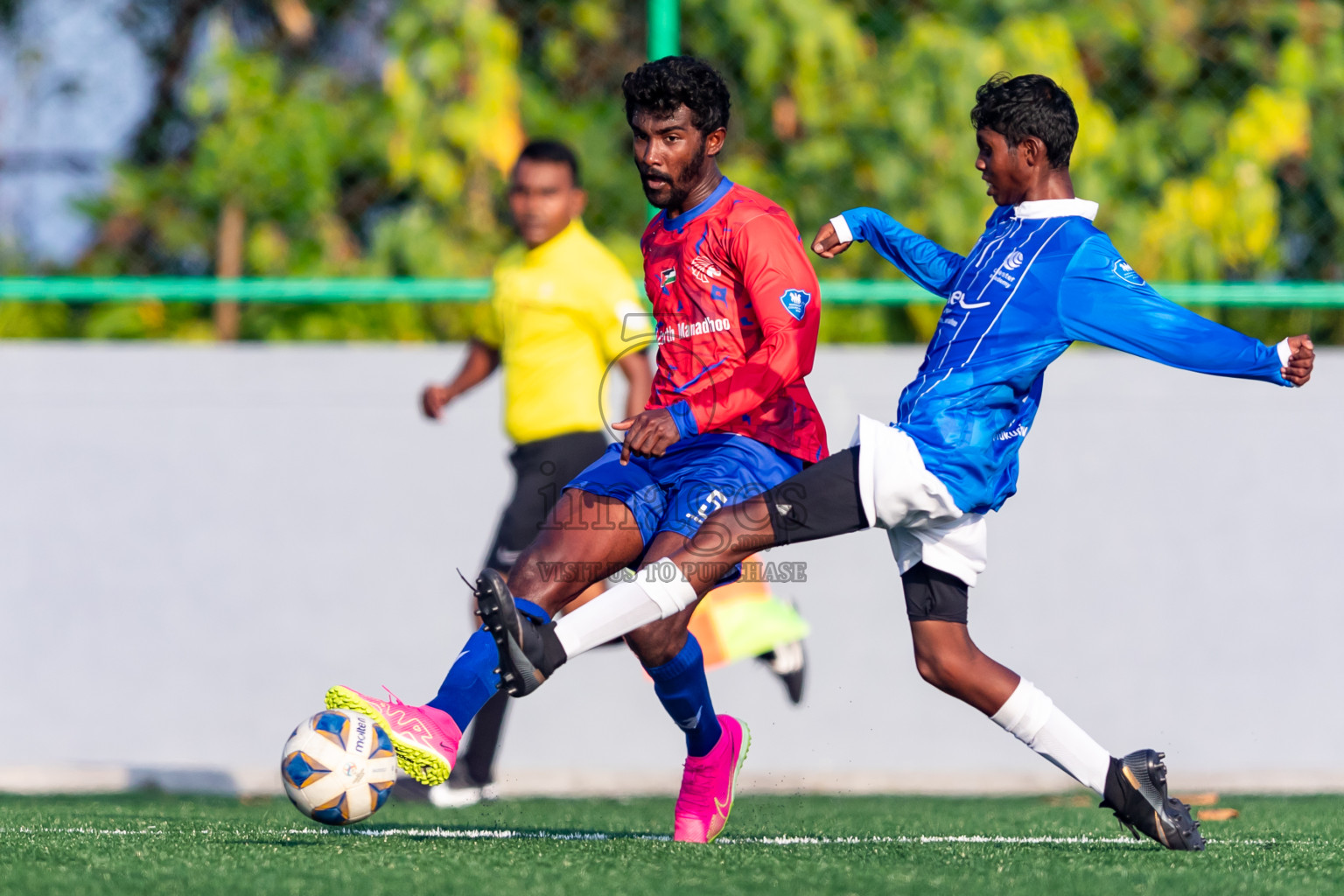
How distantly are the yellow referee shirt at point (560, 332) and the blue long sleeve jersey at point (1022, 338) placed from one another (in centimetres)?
195

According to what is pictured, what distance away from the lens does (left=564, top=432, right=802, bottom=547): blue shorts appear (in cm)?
378

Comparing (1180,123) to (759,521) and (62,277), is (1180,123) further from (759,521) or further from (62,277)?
(62,277)

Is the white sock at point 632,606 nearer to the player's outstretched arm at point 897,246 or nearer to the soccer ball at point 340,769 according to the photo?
the soccer ball at point 340,769

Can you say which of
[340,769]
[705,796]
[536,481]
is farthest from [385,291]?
[340,769]

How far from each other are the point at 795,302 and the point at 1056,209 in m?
0.66

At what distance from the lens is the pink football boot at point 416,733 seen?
11.3 ft

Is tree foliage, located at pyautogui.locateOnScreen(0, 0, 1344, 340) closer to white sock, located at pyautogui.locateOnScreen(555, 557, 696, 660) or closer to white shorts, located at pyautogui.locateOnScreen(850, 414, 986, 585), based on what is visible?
white shorts, located at pyautogui.locateOnScreen(850, 414, 986, 585)

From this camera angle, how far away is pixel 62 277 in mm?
6730

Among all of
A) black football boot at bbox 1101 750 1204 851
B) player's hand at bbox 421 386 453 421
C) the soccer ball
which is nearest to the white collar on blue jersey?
black football boot at bbox 1101 750 1204 851

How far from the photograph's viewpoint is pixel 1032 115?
3.81 m

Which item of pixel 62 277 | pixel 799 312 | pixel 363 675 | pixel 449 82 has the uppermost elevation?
pixel 449 82

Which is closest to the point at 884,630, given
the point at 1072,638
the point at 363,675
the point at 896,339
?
the point at 1072,638

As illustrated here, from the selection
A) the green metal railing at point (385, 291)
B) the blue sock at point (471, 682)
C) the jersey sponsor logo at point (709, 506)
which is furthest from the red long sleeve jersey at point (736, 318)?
the green metal railing at point (385, 291)

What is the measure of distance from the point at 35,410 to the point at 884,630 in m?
3.61
